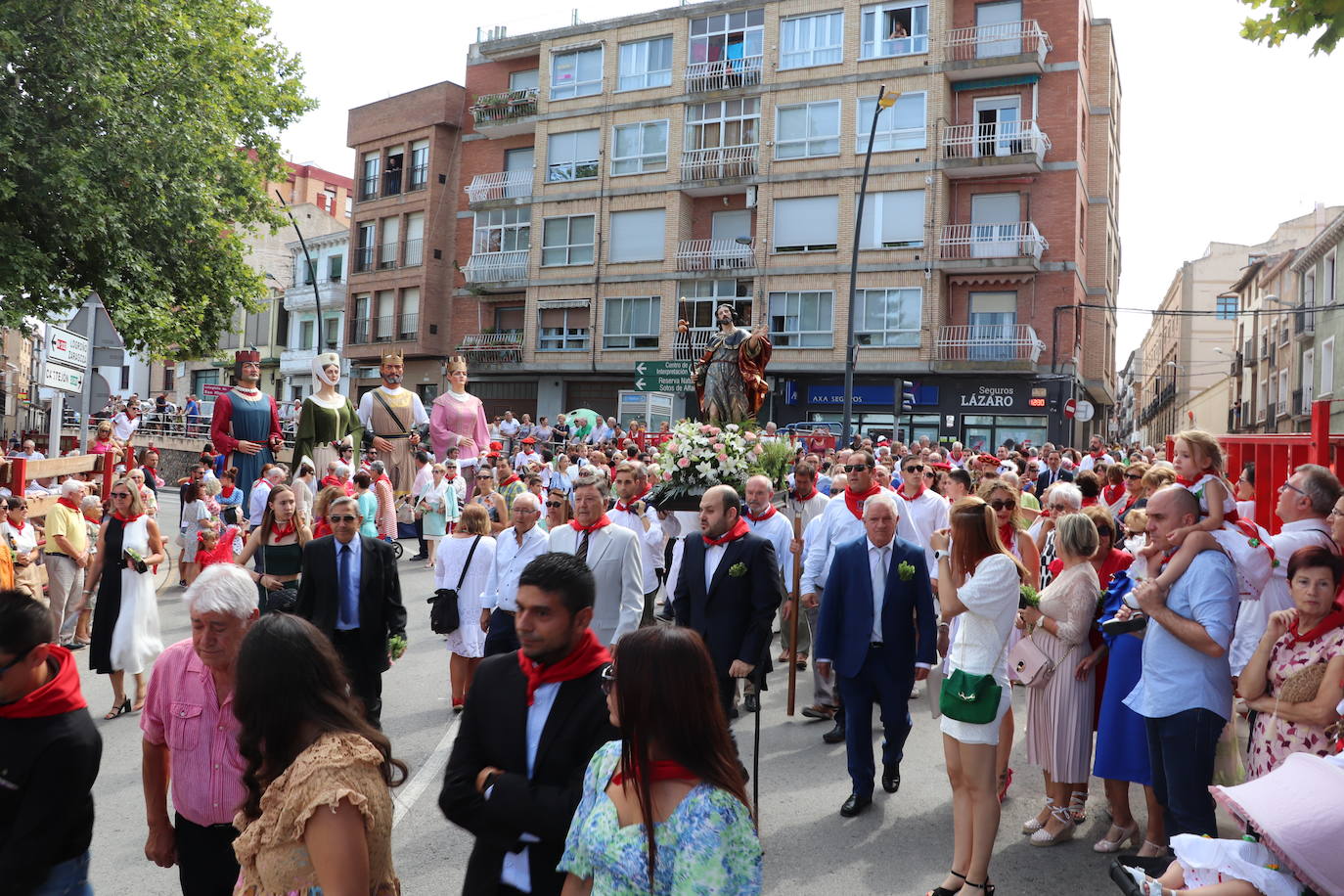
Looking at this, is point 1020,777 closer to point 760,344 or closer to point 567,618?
point 567,618

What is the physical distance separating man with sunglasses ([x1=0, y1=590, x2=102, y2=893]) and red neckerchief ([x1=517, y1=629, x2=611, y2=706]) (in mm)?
1409

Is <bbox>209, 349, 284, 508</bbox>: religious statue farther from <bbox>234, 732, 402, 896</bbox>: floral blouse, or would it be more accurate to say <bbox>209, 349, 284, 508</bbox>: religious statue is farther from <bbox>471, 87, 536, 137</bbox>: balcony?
Result: <bbox>471, 87, 536, 137</bbox>: balcony

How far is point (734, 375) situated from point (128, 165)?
38.5 feet

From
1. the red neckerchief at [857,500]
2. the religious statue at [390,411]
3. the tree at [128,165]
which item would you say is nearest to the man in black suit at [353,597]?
the red neckerchief at [857,500]

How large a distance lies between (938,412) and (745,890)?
32536 mm

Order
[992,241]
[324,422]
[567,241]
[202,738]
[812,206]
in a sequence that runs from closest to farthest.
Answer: [202,738] < [324,422] < [992,241] < [812,206] < [567,241]

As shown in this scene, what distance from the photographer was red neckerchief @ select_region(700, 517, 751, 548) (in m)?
6.59

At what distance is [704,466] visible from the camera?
8688 mm

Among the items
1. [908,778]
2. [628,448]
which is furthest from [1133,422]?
[908,778]

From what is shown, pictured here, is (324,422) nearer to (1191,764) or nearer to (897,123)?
(1191,764)

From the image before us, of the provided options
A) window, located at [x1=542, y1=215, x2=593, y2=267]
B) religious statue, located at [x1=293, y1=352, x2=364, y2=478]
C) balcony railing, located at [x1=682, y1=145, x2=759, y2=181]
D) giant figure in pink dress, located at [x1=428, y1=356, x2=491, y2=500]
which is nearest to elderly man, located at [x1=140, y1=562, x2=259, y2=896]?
religious statue, located at [x1=293, y1=352, x2=364, y2=478]

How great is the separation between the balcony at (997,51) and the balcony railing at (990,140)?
5.27 ft

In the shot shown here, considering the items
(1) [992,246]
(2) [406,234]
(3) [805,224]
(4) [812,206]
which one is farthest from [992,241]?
(2) [406,234]

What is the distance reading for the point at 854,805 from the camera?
5980 mm
